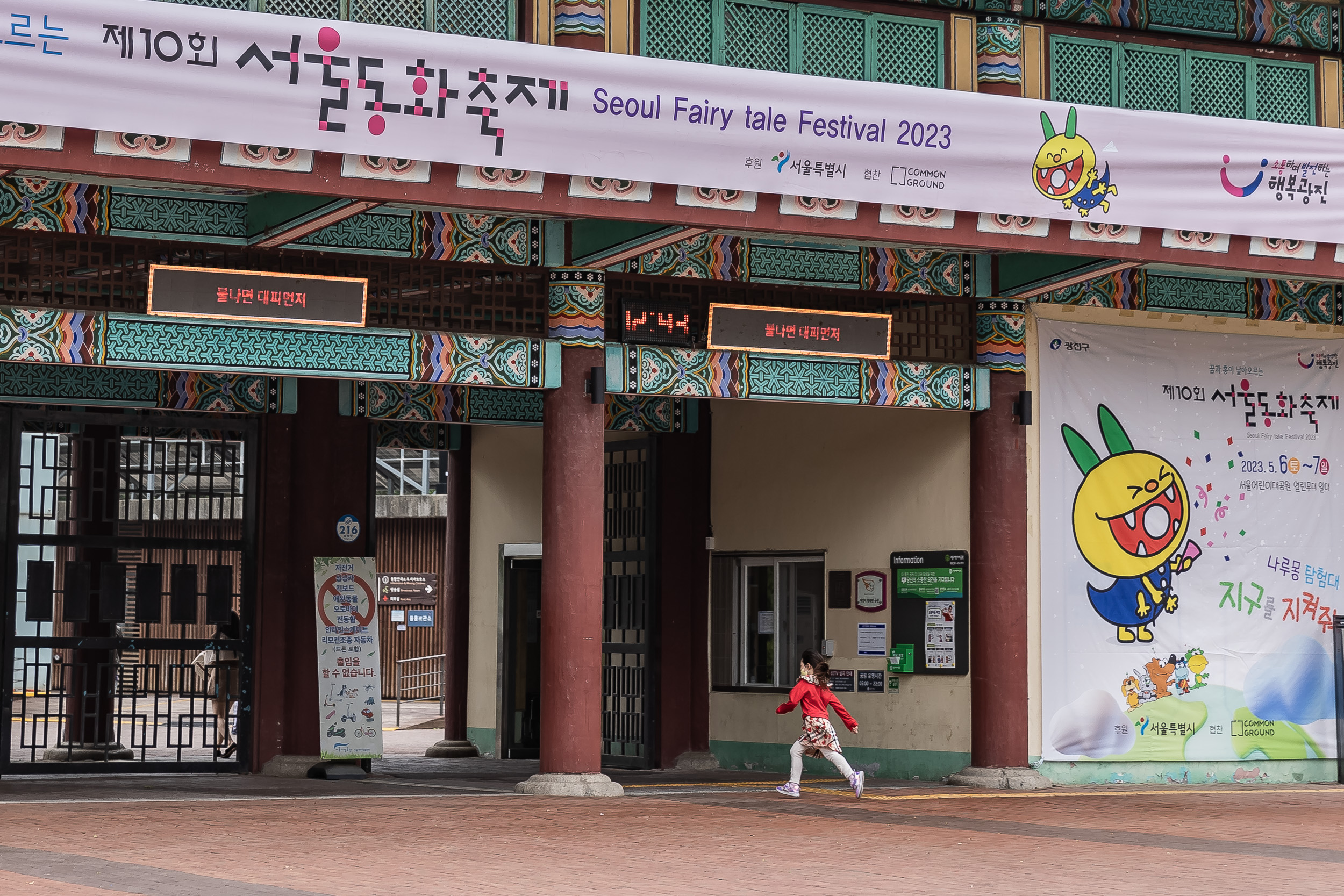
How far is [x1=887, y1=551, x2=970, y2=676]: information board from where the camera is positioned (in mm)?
16172

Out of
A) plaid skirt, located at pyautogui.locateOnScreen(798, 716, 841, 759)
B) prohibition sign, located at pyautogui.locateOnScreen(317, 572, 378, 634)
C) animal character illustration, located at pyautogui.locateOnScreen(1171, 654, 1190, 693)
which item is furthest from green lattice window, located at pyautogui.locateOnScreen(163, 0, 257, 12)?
animal character illustration, located at pyautogui.locateOnScreen(1171, 654, 1190, 693)

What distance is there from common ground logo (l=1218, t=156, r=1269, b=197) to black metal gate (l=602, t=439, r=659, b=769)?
6317 mm

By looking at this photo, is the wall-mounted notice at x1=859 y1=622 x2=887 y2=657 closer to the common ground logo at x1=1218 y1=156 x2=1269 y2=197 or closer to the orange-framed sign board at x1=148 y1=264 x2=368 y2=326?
the common ground logo at x1=1218 y1=156 x2=1269 y2=197

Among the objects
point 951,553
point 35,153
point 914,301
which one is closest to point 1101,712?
point 951,553

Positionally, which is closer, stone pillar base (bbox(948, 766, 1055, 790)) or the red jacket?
the red jacket

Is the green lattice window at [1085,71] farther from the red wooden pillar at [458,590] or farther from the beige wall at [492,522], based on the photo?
the red wooden pillar at [458,590]

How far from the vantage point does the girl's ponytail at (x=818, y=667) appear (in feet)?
47.7

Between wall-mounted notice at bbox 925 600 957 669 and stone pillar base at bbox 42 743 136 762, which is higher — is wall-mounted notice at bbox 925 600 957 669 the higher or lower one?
the higher one

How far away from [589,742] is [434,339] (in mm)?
3247

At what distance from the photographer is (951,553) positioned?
16.3m

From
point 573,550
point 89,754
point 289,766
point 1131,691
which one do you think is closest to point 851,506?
point 1131,691

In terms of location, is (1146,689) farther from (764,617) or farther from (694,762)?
(694,762)

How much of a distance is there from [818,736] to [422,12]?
6.17m

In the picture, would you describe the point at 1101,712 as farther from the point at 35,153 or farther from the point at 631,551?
the point at 35,153
